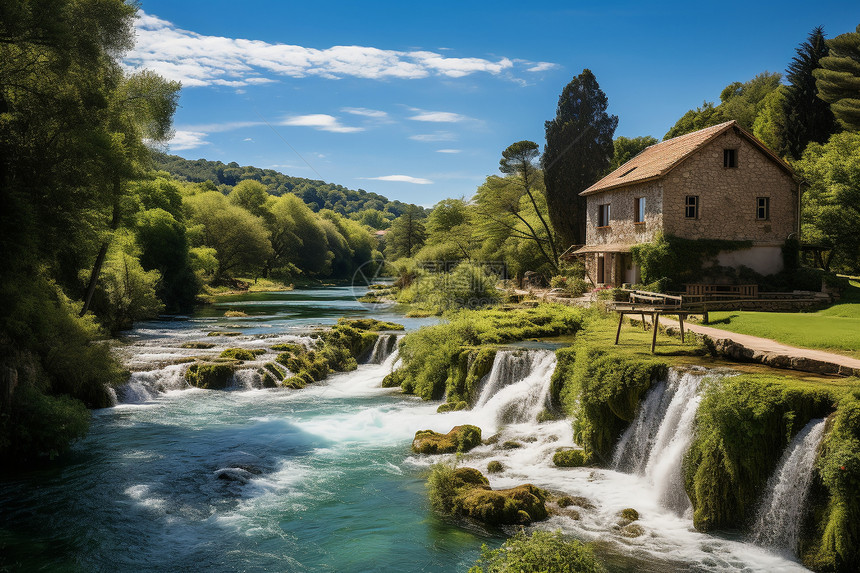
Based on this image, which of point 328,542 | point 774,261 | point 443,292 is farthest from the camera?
point 443,292

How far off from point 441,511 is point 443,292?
27328 millimetres

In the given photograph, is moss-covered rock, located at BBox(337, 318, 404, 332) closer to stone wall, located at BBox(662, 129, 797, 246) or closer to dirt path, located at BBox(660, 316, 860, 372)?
stone wall, located at BBox(662, 129, 797, 246)

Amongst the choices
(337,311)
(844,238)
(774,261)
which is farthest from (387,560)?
(337,311)

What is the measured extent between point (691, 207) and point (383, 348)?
15260mm

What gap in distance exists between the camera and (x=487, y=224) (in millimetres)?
45750

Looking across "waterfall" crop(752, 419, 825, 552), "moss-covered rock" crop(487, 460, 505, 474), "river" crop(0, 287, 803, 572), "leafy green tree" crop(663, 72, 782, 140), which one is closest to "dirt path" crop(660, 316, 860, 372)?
"waterfall" crop(752, 419, 825, 552)

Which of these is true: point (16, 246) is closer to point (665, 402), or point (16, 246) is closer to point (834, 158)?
point (665, 402)

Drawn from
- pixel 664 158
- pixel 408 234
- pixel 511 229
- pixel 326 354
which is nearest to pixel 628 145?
pixel 511 229

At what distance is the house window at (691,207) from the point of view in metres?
26.3

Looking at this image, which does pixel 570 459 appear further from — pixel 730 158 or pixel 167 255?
pixel 167 255

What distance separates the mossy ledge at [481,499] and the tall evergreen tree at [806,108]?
4080cm

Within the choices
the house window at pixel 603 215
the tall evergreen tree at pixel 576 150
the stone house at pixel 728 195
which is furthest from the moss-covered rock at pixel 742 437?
the tall evergreen tree at pixel 576 150

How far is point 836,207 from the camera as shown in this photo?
1155 inches

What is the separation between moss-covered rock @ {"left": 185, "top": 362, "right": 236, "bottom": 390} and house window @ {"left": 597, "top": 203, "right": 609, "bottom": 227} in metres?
21.6
